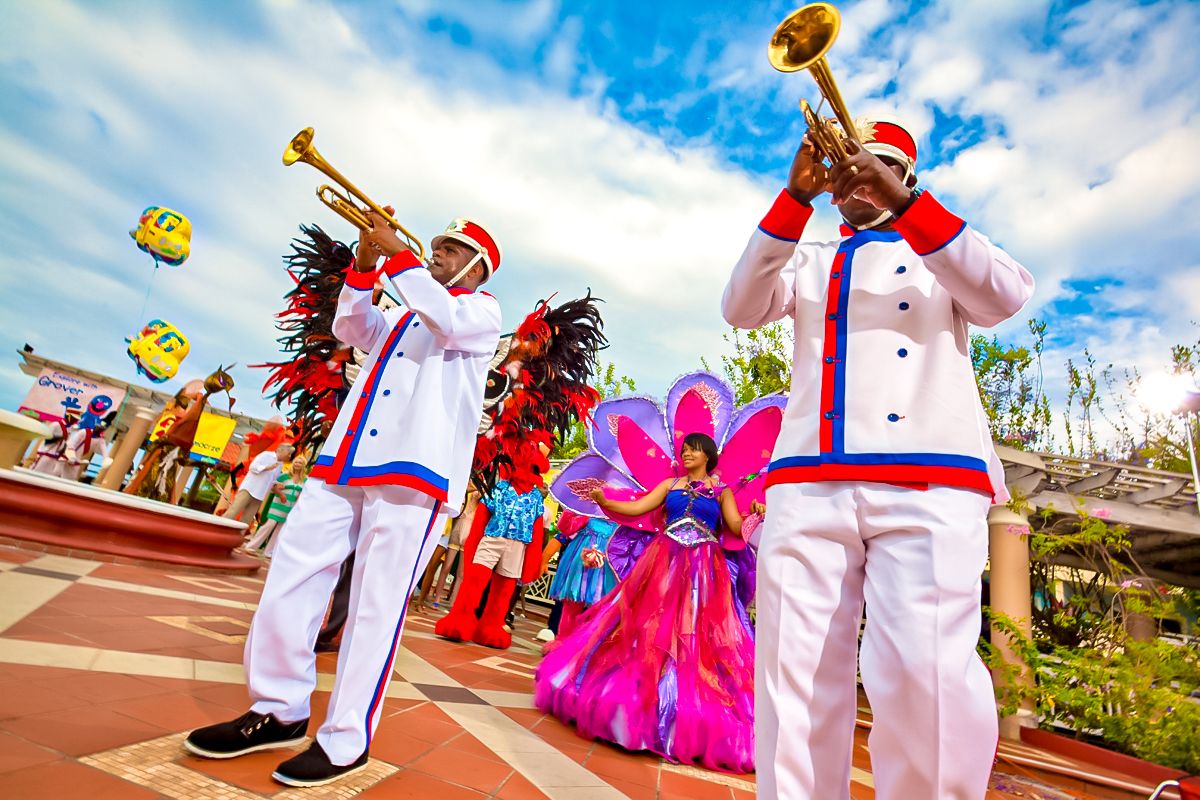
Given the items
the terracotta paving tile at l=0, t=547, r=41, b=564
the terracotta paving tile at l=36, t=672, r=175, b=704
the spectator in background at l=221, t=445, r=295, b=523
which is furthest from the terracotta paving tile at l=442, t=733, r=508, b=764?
the spectator in background at l=221, t=445, r=295, b=523

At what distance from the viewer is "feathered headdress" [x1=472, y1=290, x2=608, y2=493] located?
4.08m

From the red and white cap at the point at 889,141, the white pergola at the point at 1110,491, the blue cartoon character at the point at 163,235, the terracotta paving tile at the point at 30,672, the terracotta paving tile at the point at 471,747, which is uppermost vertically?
the blue cartoon character at the point at 163,235

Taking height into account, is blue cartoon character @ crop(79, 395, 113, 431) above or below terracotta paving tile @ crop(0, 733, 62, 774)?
above

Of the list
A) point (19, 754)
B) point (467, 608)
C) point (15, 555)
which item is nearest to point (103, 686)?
point (19, 754)

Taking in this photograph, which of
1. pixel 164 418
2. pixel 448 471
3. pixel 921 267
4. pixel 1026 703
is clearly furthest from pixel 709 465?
pixel 164 418

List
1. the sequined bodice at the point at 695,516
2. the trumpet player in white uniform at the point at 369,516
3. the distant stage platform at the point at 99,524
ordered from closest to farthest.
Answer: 1. the trumpet player in white uniform at the point at 369,516
2. the sequined bodice at the point at 695,516
3. the distant stage platform at the point at 99,524

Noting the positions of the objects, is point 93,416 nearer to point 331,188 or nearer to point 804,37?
point 331,188

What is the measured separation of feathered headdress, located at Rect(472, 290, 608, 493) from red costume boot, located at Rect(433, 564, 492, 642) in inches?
99.7

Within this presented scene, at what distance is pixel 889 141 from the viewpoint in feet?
5.79

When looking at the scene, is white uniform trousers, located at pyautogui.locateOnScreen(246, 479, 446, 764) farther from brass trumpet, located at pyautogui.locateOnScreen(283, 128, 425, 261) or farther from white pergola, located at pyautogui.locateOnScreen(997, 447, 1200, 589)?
white pergola, located at pyautogui.locateOnScreen(997, 447, 1200, 589)

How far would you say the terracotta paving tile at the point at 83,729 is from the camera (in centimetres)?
181

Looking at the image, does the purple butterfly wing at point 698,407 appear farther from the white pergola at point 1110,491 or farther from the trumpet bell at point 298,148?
the white pergola at point 1110,491

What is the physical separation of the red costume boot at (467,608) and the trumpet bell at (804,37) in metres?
5.78

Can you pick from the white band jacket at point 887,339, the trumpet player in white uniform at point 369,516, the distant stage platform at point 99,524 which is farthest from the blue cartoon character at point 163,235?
the white band jacket at point 887,339
